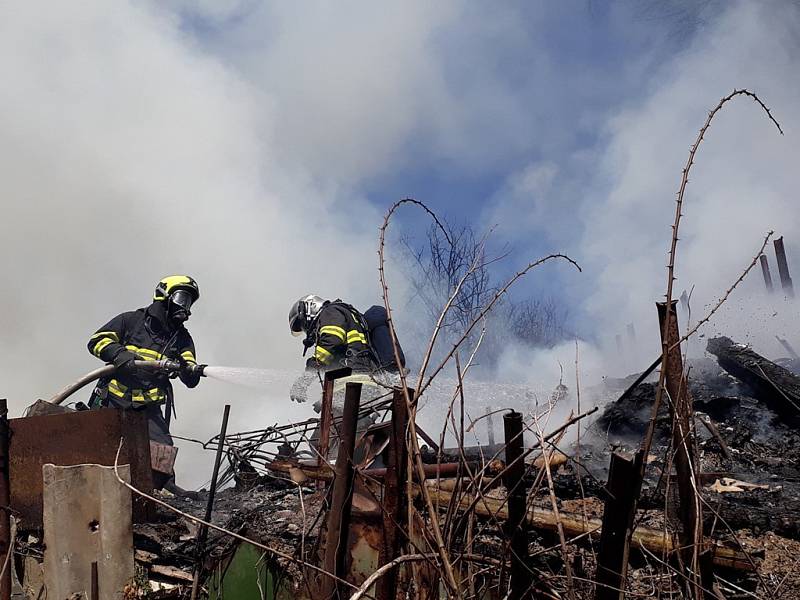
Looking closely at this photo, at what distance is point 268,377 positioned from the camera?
8195 millimetres

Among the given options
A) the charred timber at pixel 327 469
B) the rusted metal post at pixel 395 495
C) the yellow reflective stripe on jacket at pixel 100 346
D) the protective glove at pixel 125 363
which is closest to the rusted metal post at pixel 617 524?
the rusted metal post at pixel 395 495

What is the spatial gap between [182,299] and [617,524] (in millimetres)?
7053

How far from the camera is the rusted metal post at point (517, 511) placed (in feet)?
4.88

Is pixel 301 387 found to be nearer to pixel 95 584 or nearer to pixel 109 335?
pixel 109 335

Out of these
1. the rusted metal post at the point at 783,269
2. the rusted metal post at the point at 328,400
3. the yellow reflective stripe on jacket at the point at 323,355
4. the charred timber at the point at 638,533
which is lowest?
the charred timber at the point at 638,533

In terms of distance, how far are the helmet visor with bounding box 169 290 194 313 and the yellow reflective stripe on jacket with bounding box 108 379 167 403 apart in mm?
1021

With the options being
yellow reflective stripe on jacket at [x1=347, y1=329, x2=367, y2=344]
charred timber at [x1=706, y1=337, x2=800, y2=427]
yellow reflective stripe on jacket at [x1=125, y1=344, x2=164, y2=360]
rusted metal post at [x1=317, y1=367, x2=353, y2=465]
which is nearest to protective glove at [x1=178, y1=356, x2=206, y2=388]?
yellow reflective stripe on jacket at [x1=125, y1=344, x2=164, y2=360]

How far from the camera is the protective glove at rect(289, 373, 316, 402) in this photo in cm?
709

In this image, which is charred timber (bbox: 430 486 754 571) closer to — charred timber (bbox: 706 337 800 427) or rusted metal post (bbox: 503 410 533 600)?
rusted metal post (bbox: 503 410 533 600)

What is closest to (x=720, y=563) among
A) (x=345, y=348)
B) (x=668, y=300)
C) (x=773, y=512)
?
(x=668, y=300)

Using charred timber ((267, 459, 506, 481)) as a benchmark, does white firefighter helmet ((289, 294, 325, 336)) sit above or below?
above

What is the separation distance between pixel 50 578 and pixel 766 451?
6.60 m

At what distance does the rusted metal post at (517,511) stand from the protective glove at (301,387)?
18.5 ft

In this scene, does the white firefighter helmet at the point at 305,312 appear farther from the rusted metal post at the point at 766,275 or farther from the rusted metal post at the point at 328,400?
the rusted metal post at the point at 766,275
